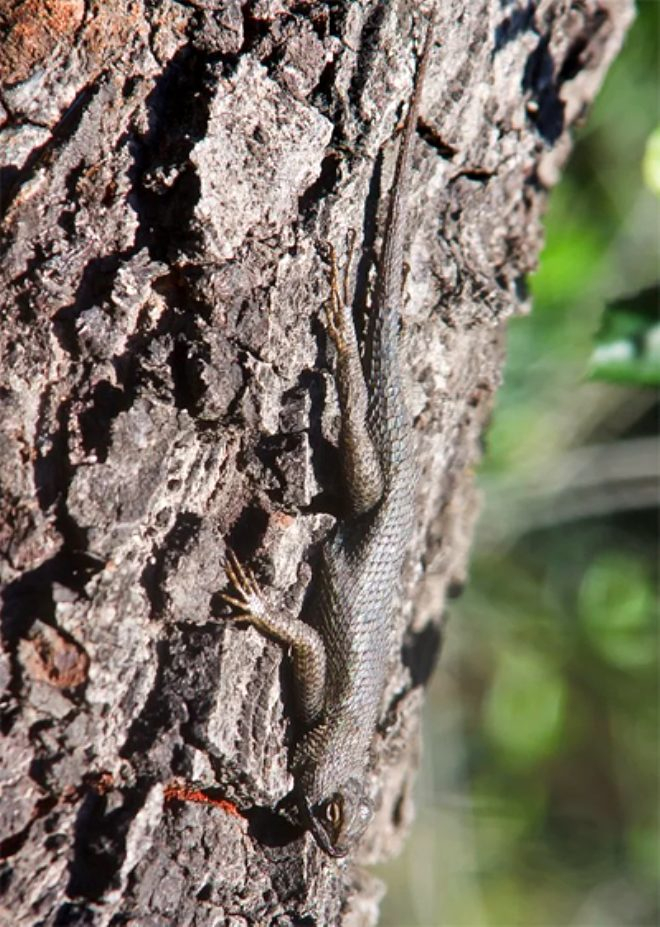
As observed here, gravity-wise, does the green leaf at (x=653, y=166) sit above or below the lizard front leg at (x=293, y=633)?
above

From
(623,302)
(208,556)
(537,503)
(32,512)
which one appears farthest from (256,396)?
(537,503)

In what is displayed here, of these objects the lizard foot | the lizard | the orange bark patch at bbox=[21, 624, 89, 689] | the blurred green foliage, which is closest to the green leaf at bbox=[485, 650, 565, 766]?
the blurred green foliage

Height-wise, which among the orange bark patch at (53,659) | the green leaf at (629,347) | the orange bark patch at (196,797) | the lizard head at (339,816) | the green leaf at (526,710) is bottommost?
the orange bark patch at (196,797)

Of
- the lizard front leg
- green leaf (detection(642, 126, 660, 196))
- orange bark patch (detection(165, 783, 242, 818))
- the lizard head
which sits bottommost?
orange bark patch (detection(165, 783, 242, 818))

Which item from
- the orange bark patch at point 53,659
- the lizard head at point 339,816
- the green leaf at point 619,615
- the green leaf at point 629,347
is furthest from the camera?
the green leaf at point 619,615

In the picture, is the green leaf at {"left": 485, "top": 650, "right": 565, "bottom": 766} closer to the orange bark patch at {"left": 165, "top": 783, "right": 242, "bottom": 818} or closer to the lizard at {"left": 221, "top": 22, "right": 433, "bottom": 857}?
the lizard at {"left": 221, "top": 22, "right": 433, "bottom": 857}

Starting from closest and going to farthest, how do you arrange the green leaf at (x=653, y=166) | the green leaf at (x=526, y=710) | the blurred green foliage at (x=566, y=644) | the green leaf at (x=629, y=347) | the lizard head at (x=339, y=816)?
the lizard head at (x=339, y=816) < the green leaf at (x=653, y=166) < the green leaf at (x=629, y=347) < the blurred green foliage at (x=566, y=644) < the green leaf at (x=526, y=710)

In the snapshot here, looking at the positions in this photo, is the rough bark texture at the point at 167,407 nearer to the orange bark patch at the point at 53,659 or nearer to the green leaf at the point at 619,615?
the orange bark patch at the point at 53,659

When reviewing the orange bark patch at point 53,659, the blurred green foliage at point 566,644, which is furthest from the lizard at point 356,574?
the blurred green foliage at point 566,644
